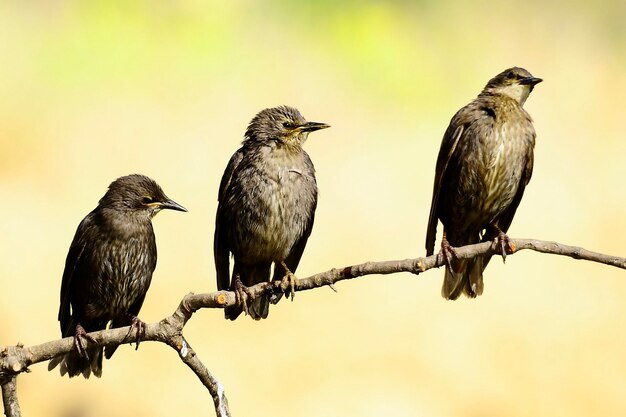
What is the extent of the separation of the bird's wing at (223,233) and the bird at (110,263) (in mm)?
272

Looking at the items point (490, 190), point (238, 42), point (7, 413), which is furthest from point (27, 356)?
point (238, 42)

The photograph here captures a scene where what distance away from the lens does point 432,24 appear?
A: 1165 cm

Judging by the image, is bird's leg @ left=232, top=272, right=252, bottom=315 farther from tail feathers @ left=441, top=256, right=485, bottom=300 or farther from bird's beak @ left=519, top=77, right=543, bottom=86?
bird's beak @ left=519, top=77, right=543, bottom=86

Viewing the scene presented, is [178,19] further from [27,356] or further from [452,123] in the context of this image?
[27,356]

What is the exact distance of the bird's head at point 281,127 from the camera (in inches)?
268

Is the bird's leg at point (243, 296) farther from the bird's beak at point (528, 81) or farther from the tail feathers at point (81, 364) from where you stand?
the bird's beak at point (528, 81)

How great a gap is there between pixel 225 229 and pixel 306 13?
494cm

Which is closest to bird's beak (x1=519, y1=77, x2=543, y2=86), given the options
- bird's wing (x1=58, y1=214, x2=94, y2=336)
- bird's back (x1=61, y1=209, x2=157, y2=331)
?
bird's back (x1=61, y1=209, x2=157, y2=331)

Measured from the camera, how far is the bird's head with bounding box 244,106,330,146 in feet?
22.3

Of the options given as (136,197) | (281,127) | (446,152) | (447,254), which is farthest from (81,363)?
(446,152)

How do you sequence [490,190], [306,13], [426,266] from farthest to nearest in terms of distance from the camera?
1. [306,13]
2. [490,190]
3. [426,266]

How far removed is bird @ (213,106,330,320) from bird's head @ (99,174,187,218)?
1.20 feet

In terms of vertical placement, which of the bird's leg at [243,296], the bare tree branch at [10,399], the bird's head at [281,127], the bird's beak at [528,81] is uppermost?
the bird's beak at [528,81]

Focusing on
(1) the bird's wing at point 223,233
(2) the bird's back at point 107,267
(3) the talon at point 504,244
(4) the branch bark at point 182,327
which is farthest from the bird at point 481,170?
(2) the bird's back at point 107,267
